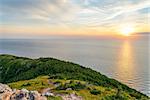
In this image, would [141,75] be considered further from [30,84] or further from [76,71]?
[30,84]

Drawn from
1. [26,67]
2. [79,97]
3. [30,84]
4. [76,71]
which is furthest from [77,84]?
[26,67]

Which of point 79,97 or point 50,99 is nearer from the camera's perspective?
point 50,99

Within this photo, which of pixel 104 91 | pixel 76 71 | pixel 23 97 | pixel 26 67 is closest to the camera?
pixel 23 97

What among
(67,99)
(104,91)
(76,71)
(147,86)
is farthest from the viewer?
(147,86)

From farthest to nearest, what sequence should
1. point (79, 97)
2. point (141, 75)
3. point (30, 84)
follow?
point (141, 75) → point (30, 84) → point (79, 97)

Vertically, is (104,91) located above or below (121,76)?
above

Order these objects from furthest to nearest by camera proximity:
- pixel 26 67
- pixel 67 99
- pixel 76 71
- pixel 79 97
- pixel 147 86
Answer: pixel 147 86, pixel 26 67, pixel 76 71, pixel 79 97, pixel 67 99

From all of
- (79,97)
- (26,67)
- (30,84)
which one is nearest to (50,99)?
(79,97)

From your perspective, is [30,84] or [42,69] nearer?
[30,84]

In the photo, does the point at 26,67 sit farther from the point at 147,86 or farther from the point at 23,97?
the point at 23,97
